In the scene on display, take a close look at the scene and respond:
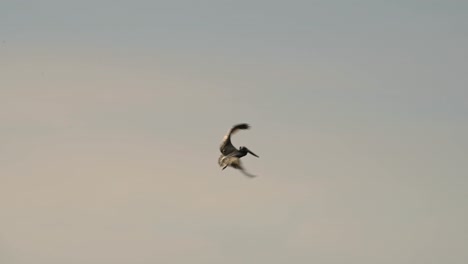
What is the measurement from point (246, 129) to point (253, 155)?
422 cm

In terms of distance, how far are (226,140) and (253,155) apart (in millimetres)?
4471

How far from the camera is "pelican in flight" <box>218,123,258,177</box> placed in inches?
7357

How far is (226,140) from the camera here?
7559 inches

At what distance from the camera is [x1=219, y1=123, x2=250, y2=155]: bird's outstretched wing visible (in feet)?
625

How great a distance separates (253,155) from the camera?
191875mm

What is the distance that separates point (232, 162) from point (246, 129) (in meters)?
5.96

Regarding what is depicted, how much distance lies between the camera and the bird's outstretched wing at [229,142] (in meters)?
191

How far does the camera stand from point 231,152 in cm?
19062

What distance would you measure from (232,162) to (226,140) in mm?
5829

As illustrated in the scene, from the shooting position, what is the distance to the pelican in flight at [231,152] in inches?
7357

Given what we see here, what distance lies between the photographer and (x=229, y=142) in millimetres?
191875

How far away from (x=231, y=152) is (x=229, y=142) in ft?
6.30

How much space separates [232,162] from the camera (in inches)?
7367
